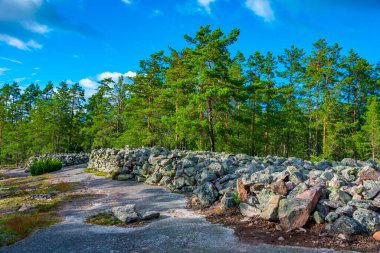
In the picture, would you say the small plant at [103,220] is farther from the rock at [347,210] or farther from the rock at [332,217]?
the rock at [347,210]

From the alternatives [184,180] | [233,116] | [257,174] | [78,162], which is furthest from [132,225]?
[78,162]

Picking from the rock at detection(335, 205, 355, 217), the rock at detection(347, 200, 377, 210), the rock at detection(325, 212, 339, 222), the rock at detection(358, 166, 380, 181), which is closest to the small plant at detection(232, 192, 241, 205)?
the rock at detection(325, 212, 339, 222)

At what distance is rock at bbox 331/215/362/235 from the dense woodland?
15426 millimetres

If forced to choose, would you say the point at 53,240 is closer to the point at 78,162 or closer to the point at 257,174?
the point at 257,174

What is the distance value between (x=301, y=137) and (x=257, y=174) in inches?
1792

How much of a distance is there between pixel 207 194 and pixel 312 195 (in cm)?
414

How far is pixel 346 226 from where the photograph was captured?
22.8 ft

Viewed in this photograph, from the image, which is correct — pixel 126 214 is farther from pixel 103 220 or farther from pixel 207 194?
pixel 207 194

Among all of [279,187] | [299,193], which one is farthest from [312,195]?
[279,187]

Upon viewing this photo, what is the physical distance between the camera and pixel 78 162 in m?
35.3

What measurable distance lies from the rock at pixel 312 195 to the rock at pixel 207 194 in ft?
11.6

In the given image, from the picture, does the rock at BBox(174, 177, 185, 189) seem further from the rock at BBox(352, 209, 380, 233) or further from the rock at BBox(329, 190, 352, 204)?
the rock at BBox(352, 209, 380, 233)

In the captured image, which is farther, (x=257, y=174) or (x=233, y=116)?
(x=233, y=116)

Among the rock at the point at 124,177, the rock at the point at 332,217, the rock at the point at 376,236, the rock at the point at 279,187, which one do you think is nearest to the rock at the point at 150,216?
the rock at the point at 279,187
